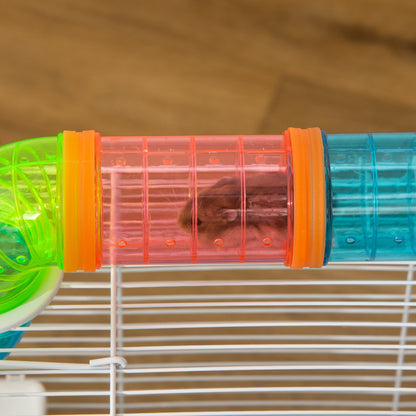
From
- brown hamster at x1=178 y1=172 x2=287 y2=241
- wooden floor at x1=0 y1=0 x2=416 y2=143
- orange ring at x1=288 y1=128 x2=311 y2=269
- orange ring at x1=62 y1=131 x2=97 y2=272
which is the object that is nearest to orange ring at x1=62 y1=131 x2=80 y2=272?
orange ring at x1=62 y1=131 x2=97 y2=272

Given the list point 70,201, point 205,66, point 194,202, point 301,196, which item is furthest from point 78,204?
point 205,66

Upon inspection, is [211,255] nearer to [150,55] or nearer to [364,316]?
[364,316]

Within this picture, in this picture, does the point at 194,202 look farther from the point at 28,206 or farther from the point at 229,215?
the point at 28,206

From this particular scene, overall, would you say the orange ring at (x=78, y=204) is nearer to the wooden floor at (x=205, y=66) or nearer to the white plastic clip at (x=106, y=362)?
the white plastic clip at (x=106, y=362)

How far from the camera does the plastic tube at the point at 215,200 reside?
0.60 meters

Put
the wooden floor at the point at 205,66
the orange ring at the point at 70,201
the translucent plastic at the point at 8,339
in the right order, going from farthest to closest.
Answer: the wooden floor at the point at 205,66 → the translucent plastic at the point at 8,339 → the orange ring at the point at 70,201

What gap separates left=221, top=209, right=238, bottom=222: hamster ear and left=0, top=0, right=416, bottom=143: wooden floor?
836mm

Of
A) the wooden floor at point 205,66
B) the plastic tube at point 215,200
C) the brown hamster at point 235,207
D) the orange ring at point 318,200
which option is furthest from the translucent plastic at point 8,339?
the wooden floor at point 205,66

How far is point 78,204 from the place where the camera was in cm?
58

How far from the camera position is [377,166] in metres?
0.63

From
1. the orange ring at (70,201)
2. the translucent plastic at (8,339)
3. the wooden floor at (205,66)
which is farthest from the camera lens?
the wooden floor at (205,66)

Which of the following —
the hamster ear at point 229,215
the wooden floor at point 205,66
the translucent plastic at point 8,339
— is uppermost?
the wooden floor at point 205,66

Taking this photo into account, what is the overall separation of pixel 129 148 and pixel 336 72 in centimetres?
98

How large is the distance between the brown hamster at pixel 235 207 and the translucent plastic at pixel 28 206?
138 millimetres
